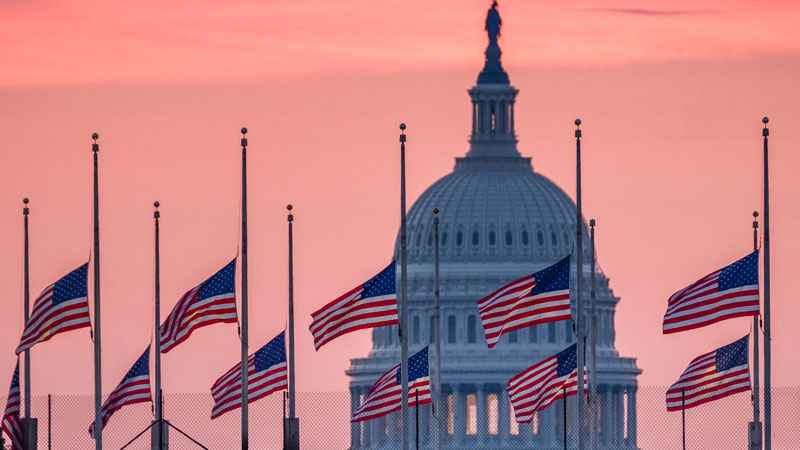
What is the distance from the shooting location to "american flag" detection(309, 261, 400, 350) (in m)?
160

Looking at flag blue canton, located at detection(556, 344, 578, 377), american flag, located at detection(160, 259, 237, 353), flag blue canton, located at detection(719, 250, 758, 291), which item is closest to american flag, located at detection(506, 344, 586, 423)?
flag blue canton, located at detection(556, 344, 578, 377)

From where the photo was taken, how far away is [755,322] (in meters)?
162

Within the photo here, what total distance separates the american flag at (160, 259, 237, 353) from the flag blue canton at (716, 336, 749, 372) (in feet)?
47.2

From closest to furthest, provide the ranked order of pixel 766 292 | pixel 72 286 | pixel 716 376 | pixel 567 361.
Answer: pixel 766 292 → pixel 72 286 → pixel 716 376 → pixel 567 361

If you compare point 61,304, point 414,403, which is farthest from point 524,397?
point 61,304

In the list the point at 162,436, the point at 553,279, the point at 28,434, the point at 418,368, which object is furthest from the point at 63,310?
the point at 553,279

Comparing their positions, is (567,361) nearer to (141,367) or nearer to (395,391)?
(395,391)

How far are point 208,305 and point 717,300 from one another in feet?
50.1

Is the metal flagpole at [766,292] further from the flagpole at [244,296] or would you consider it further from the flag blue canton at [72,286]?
the flag blue canton at [72,286]

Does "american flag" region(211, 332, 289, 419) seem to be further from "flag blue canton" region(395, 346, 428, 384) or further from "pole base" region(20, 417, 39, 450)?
"pole base" region(20, 417, 39, 450)

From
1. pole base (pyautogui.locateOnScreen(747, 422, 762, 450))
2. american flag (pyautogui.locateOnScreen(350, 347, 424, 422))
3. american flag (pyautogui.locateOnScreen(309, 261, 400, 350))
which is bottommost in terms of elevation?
pole base (pyautogui.locateOnScreen(747, 422, 762, 450))

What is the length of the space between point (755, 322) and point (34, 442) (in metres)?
22.8

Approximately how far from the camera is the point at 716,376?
162 metres

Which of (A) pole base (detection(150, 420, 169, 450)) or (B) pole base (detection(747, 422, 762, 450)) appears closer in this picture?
(B) pole base (detection(747, 422, 762, 450))
